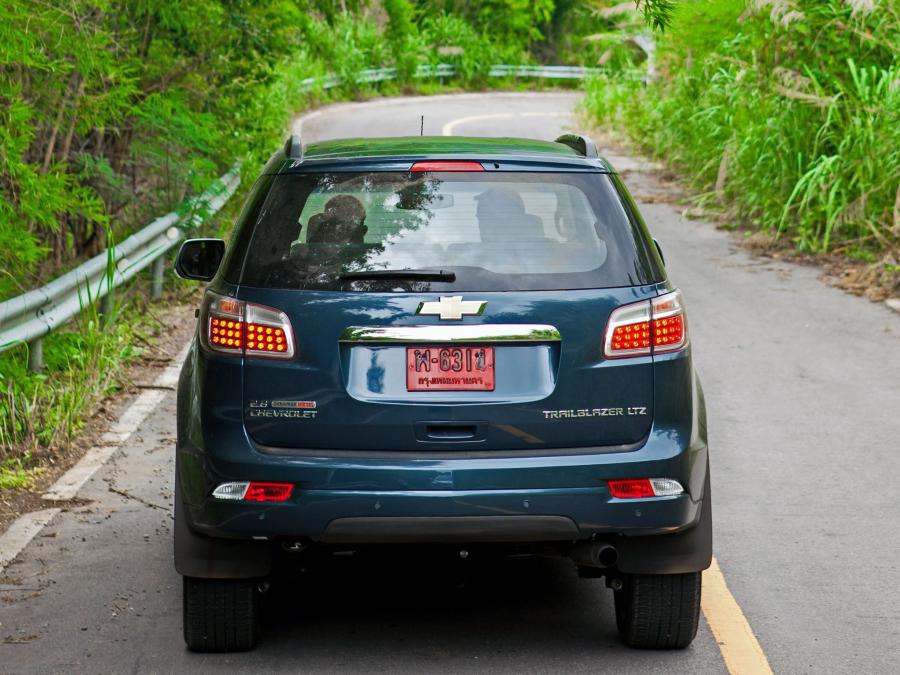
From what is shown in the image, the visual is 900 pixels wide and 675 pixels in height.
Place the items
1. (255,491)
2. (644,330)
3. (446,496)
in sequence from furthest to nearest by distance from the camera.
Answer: (644,330)
(255,491)
(446,496)

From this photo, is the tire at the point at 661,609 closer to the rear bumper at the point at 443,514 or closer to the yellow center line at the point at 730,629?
the yellow center line at the point at 730,629

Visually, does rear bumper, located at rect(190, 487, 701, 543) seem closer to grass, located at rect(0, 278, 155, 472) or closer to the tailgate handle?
the tailgate handle

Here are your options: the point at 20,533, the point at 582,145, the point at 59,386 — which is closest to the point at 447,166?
the point at 582,145

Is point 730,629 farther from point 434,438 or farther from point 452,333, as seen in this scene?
point 452,333

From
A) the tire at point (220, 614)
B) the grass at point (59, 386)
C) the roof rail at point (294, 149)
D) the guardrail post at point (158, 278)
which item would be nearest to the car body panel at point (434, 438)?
the tire at point (220, 614)

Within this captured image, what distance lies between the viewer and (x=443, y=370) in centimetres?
473

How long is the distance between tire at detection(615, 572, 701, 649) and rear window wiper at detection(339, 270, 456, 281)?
126 cm

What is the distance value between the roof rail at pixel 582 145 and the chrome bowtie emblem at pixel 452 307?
858 millimetres

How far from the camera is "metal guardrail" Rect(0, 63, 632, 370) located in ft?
28.3

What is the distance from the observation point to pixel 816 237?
15562 mm

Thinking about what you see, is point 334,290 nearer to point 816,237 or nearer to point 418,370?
point 418,370

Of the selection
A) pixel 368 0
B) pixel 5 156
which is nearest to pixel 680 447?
pixel 5 156

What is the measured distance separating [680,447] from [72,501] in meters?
3.51

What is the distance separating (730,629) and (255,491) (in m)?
1.90
